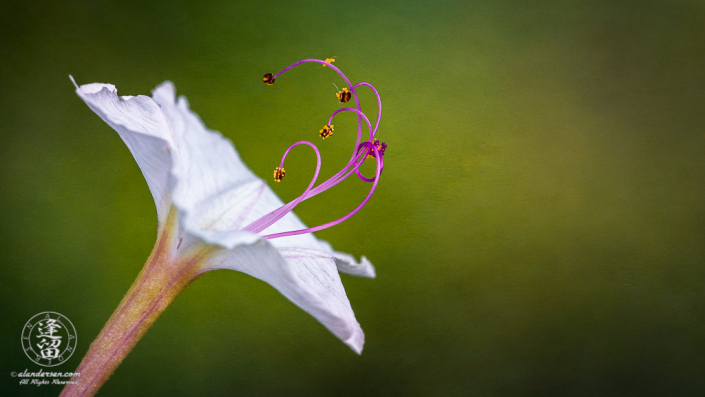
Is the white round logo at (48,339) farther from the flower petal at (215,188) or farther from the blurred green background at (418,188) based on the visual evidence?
the flower petal at (215,188)

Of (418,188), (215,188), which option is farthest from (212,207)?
(418,188)

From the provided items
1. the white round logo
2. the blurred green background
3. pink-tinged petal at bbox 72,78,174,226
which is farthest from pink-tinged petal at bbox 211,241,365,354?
the blurred green background

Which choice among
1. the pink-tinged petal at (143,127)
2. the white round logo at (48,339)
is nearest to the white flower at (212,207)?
the pink-tinged petal at (143,127)

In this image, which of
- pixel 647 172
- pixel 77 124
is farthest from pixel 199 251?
pixel 647 172

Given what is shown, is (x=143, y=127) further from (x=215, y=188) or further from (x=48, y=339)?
(x=48, y=339)

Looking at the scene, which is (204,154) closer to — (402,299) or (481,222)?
(402,299)

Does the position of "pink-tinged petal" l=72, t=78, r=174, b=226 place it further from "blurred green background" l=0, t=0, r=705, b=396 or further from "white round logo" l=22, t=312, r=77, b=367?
"blurred green background" l=0, t=0, r=705, b=396
